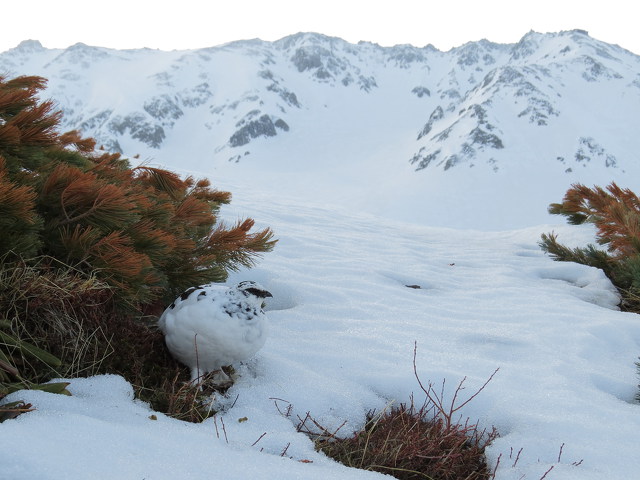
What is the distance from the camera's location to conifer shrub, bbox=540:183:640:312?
12.9 feet

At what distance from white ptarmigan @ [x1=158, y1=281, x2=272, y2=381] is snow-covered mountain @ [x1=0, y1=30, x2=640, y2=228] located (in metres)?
11.1

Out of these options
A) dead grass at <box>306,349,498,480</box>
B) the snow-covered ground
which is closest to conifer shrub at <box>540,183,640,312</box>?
the snow-covered ground

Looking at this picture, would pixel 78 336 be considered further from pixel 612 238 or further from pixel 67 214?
pixel 612 238

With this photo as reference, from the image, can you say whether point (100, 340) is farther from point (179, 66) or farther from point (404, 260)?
point (179, 66)

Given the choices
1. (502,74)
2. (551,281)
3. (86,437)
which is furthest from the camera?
(502,74)

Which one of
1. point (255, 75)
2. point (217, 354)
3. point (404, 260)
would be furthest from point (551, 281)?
point (255, 75)

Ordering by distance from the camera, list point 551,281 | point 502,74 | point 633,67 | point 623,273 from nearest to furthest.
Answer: point 623,273, point 551,281, point 502,74, point 633,67

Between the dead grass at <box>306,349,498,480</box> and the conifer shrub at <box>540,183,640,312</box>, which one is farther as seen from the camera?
the conifer shrub at <box>540,183,640,312</box>

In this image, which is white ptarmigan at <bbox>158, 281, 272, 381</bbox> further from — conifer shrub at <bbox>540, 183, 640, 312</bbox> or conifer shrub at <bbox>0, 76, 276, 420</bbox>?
conifer shrub at <bbox>540, 183, 640, 312</bbox>

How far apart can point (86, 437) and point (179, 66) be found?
479ft

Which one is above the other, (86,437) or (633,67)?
(633,67)

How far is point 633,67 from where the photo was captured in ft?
310

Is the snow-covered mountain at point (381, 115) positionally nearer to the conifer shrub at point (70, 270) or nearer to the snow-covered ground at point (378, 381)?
the snow-covered ground at point (378, 381)

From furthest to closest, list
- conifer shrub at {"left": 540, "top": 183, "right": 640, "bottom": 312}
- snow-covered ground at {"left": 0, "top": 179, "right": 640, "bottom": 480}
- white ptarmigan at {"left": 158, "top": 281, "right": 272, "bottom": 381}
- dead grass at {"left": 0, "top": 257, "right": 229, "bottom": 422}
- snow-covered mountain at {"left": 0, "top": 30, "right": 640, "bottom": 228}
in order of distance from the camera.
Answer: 1. snow-covered mountain at {"left": 0, "top": 30, "right": 640, "bottom": 228}
2. conifer shrub at {"left": 540, "top": 183, "right": 640, "bottom": 312}
3. white ptarmigan at {"left": 158, "top": 281, "right": 272, "bottom": 381}
4. dead grass at {"left": 0, "top": 257, "right": 229, "bottom": 422}
5. snow-covered ground at {"left": 0, "top": 179, "right": 640, "bottom": 480}
